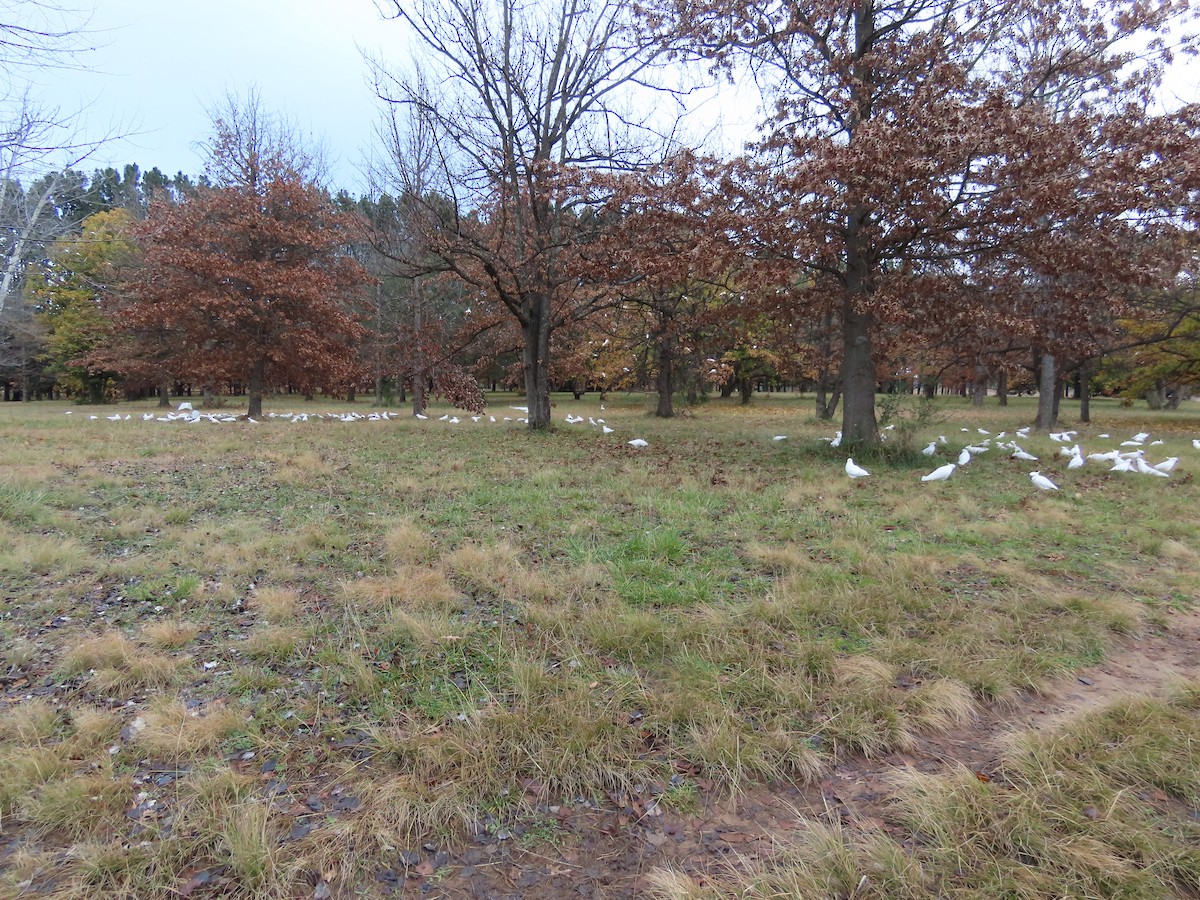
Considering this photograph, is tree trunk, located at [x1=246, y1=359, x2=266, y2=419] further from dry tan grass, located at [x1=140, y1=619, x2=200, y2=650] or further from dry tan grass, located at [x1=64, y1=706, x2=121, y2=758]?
dry tan grass, located at [x1=64, y1=706, x2=121, y2=758]

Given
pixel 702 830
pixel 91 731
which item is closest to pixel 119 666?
pixel 91 731

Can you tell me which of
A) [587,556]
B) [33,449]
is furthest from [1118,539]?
[33,449]

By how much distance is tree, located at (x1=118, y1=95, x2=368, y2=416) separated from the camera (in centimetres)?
1666

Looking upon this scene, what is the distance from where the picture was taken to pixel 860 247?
909 cm

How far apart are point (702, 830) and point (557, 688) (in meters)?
0.96

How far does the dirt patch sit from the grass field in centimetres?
3

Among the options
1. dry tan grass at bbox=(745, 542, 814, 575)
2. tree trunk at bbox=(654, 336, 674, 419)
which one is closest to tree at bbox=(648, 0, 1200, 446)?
dry tan grass at bbox=(745, 542, 814, 575)

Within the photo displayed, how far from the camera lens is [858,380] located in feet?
33.2

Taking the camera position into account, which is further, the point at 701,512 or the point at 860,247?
the point at 860,247

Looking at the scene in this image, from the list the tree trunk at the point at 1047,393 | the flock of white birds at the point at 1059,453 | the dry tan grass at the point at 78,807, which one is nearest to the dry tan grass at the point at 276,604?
the dry tan grass at the point at 78,807

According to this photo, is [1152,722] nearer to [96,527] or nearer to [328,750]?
[328,750]

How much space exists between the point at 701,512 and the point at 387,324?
23.1 meters

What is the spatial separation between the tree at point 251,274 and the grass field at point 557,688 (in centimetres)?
1257

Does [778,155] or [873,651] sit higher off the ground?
[778,155]
